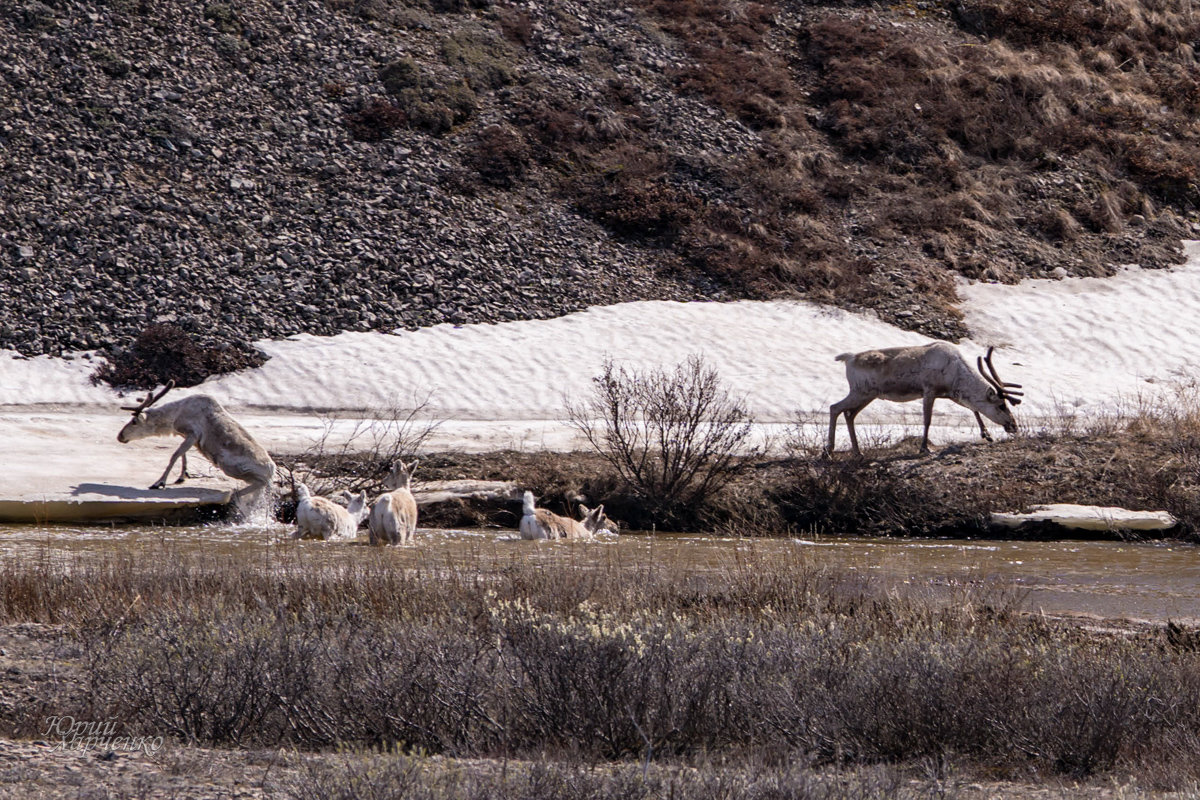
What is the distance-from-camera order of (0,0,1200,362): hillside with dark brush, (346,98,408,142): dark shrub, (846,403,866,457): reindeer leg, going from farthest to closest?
1. (346,98,408,142): dark shrub
2. (0,0,1200,362): hillside with dark brush
3. (846,403,866,457): reindeer leg

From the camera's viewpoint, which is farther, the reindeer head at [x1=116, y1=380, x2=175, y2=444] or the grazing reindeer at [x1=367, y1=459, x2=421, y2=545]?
the reindeer head at [x1=116, y1=380, x2=175, y2=444]

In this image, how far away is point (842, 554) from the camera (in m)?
12.8

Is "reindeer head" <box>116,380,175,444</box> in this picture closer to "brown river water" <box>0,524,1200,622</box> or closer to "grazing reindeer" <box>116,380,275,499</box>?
"grazing reindeer" <box>116,380,275,499</box>

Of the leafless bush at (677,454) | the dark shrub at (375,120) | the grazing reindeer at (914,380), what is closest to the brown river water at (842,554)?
the leafless bush at (677,454)

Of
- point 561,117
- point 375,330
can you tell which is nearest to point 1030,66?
point 561,117

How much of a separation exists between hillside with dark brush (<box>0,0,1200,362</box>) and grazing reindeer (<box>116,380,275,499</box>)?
798 centimetres

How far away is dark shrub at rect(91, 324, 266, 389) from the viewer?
21875 mm

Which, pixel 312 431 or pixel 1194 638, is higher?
pixel 312 431

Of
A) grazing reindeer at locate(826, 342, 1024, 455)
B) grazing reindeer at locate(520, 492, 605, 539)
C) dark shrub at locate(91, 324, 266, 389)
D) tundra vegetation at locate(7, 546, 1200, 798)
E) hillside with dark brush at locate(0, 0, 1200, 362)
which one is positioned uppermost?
hillside with dark brush at locate(0, 0, 1200, 362)

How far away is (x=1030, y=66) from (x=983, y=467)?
2393 centimetres

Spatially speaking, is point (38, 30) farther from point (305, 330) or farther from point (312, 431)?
point (312, 431)

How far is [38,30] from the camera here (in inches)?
1176

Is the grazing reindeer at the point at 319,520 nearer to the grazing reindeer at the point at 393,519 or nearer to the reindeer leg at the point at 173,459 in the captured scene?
the grazing reindeer at the point at 393,519

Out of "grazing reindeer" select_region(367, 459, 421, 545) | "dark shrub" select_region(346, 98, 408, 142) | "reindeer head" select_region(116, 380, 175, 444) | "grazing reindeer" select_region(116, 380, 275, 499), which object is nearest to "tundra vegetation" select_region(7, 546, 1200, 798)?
"grazing reindeer" select_region(367, 459, 421, 545)
